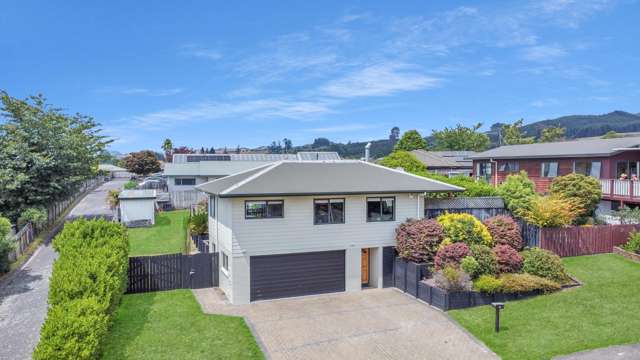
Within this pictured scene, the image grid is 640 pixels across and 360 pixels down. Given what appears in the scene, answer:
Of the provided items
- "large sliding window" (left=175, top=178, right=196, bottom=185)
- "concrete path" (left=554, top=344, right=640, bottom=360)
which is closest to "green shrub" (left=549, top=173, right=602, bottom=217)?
"concrete path" (left=554, top=344, right=640, bottom=360)

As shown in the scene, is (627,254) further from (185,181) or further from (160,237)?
(185,181)

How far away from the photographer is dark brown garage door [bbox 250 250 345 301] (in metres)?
16.8

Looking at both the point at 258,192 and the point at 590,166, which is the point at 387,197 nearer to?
the point at 258,192

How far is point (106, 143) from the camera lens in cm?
3469

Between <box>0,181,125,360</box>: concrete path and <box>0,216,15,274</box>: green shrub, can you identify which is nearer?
<box>0,181,125,360</box>: concrete path

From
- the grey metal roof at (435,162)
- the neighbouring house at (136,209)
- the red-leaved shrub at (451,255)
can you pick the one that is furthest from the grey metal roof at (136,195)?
the grey metal roof at (435,162)

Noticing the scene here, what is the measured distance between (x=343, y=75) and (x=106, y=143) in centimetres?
1990

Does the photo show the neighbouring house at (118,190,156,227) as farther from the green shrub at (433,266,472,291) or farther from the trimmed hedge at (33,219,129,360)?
the green shrub at (433,266,472,291)

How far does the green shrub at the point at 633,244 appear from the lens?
1881cm

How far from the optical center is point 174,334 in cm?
1291

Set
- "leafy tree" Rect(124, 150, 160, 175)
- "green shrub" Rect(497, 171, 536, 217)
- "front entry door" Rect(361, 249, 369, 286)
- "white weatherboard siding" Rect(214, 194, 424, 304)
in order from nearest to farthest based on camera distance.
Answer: "white weatherboard siding" Rect(214, 194, 424, 304) → "front entry door" Rect(361, 249, 369, 286) → "green shrub" Rect(497, 171, 536, 217) → "leafy tree" Rect(124, 150, 160, 175)

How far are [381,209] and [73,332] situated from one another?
12411mm

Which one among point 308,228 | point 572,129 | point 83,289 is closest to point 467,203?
point 308,228

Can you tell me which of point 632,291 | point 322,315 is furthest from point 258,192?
point 632,291
